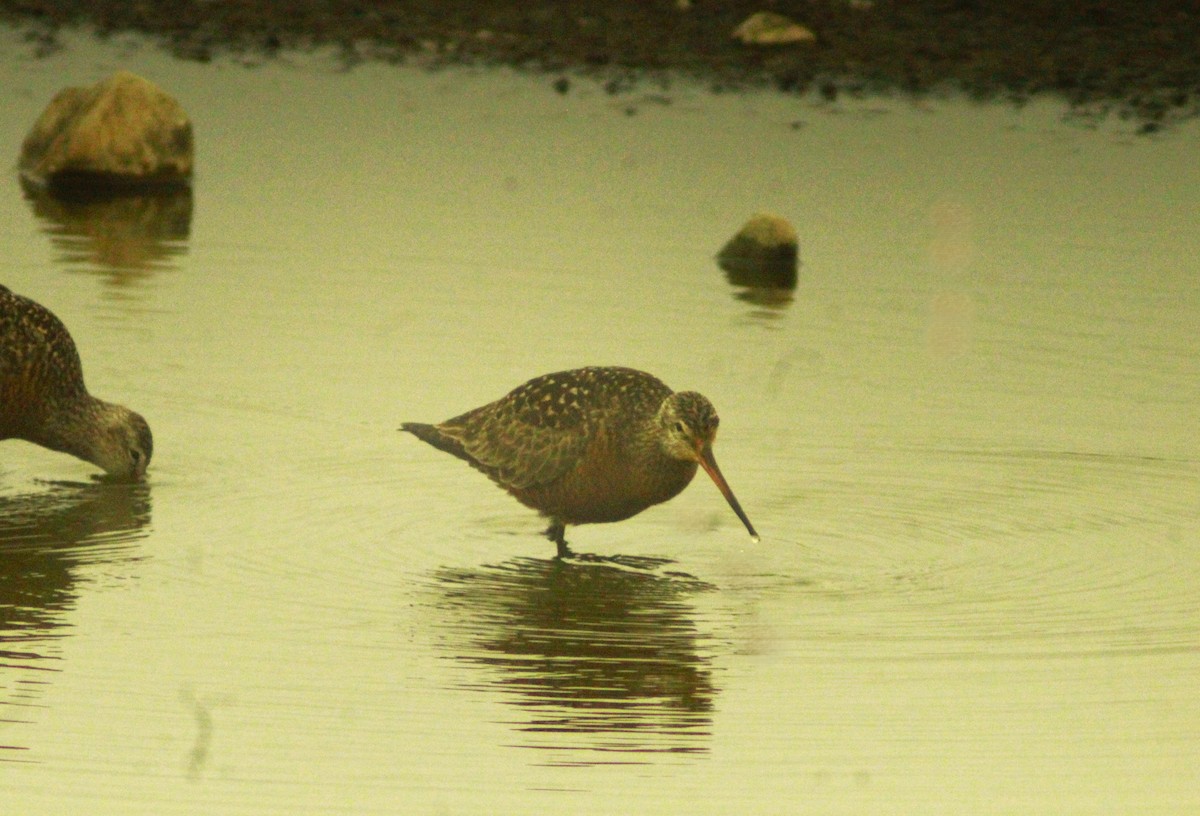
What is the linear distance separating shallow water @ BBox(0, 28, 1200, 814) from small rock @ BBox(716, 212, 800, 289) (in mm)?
203

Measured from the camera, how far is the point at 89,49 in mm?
30000

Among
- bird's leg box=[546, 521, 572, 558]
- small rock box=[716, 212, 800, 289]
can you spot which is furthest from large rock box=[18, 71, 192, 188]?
bird's leg box=[546, 521, 572, 558]

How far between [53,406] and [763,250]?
7.13 m

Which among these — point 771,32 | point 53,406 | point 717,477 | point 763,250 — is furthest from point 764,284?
point 771,32

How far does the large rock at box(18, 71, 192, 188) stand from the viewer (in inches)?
867

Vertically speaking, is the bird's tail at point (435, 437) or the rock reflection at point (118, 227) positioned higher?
the bird's tail at point (435, 437)

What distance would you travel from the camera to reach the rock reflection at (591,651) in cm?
898

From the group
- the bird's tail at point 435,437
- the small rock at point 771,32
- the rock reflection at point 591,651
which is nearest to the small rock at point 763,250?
the bird's tail at point 435,437

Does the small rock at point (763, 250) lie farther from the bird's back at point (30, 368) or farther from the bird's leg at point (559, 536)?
the bird's leg at point (559, 536)

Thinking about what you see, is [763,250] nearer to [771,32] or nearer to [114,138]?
[114,138]

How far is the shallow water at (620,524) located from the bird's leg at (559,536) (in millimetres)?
104

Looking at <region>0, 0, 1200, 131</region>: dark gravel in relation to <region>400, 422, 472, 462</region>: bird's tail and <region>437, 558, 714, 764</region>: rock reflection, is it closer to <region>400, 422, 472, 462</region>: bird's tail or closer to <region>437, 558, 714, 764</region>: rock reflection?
<region>400, 422, 472, 462</region>: bird's tail

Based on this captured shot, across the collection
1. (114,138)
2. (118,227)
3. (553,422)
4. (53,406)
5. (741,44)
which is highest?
(553,422)

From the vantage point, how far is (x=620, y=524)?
41.3 ft
